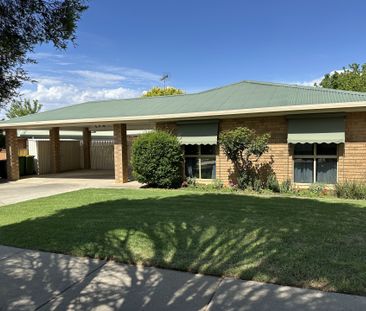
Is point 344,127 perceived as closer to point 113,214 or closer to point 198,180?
point 198,180

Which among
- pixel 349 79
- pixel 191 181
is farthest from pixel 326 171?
pixel 349 79

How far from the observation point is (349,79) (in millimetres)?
32219

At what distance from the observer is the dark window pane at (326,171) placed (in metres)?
11.0

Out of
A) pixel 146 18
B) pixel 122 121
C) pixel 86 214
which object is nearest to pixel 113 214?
pixel 86 214

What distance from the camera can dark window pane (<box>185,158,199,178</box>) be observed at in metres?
13.5

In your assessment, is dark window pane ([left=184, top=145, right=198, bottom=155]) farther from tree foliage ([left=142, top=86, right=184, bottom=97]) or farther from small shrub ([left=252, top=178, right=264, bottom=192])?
tree foliage ([left=142, top=86, right=184, bottom=97])

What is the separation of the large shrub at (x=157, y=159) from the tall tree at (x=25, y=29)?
26.4 feet

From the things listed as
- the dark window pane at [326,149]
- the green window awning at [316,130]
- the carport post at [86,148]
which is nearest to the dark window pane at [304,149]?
the dark window pane at [326,149]

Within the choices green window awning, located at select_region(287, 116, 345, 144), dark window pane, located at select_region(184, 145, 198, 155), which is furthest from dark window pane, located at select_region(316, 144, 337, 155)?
dark window pane, located at select_region(184, 145, 198, 155)

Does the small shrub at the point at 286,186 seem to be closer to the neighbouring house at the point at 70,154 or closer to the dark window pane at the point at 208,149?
the dark window pane at the point at 208,149

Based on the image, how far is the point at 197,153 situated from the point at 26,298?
10073 mm

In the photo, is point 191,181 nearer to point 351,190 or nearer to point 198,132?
point 198,132

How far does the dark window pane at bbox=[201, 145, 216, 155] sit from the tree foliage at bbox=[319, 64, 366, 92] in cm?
2328

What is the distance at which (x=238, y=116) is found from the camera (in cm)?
1215
